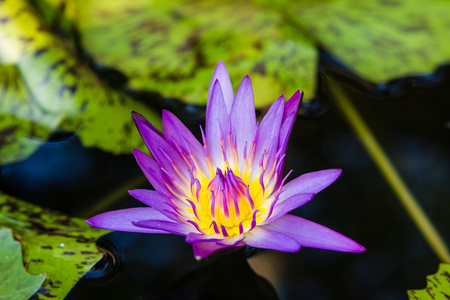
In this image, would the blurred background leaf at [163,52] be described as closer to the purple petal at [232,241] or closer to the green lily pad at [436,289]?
the purple petal at [232,241]

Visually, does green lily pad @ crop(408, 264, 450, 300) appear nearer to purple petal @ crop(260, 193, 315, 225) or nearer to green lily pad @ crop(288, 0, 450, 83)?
purple petal @ crop(260, 193, 315, 225)

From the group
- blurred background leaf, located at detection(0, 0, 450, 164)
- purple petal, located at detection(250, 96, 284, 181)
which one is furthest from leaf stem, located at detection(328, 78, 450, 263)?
purple petal, located at detection(250, 96, 284, 181)

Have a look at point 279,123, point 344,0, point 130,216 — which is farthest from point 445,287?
point 344,0

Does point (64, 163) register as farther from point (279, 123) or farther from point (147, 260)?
point (279, 123)

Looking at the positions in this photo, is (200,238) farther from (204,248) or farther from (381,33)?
(381,33)

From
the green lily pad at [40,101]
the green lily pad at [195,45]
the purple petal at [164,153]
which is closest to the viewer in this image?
the purple petal at [164,153]

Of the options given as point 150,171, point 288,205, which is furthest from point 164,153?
point 288,205

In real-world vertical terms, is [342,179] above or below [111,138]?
below

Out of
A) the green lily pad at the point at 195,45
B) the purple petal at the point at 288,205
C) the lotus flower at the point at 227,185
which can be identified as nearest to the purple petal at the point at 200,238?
the lotus flower at the point at 227,185
